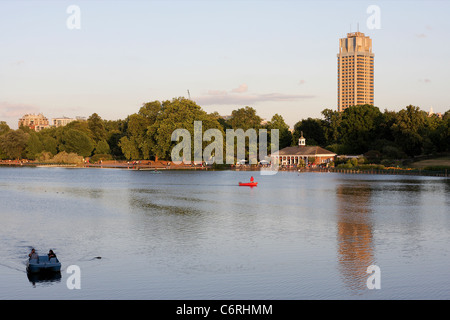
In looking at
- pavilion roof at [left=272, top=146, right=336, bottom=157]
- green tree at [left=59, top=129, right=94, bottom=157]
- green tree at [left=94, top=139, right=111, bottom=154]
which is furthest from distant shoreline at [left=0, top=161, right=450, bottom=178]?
green tree at [left=94, top=139, right=111, bottom=154]

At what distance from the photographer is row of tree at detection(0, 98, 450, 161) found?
135 metres

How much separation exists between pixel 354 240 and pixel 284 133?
134066 mm

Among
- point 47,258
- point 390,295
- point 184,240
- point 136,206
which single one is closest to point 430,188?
point 136,206

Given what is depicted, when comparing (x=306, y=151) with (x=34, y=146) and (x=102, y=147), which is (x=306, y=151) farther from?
(x=34, y=146)

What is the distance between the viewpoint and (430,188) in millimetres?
87250

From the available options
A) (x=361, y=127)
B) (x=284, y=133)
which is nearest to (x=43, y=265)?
(x=361, y=127)

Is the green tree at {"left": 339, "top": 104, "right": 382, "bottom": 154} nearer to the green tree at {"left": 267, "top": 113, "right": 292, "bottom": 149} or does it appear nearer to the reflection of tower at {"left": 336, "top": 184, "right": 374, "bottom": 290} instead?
the green tree at {"left": 267, "top": 113, "right": 292, "bottom": 149}

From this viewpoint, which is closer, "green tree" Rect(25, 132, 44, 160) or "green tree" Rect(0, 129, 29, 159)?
"green tree" Rect(0, 129, 29, 159)

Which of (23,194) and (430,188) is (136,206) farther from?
(430,188)

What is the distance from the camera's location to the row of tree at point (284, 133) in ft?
443

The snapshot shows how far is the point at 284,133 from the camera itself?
562ft

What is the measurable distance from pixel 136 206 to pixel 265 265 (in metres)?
33.9

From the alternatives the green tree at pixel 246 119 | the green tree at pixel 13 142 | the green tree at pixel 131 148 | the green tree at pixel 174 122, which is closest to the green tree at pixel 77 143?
the green tree at pixel 13 142

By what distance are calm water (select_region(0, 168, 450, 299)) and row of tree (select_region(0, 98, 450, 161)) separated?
72316 mm
